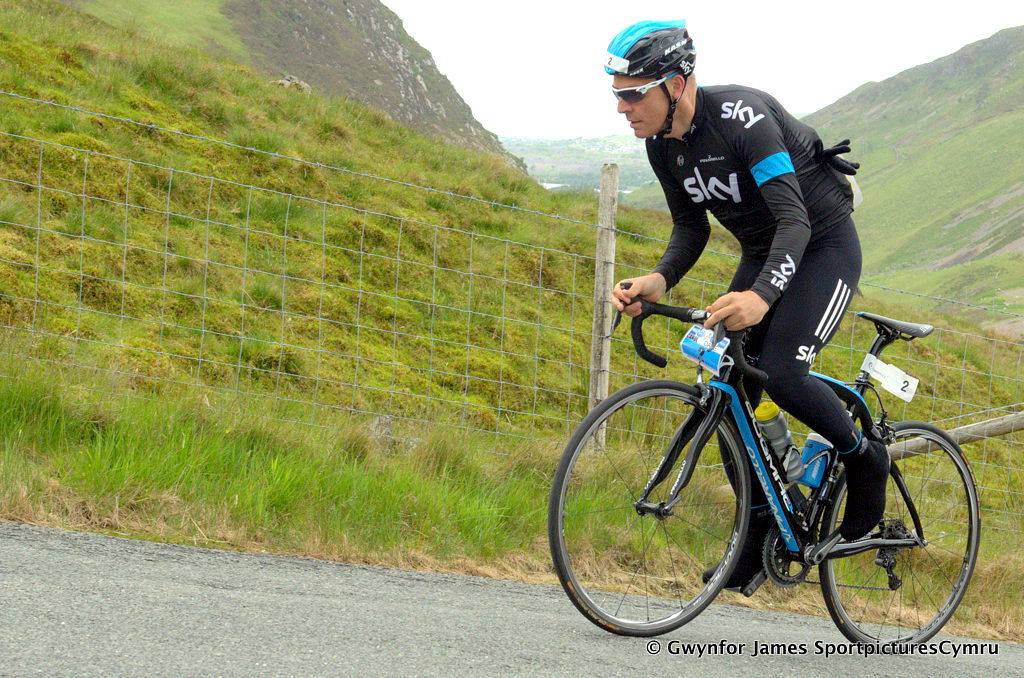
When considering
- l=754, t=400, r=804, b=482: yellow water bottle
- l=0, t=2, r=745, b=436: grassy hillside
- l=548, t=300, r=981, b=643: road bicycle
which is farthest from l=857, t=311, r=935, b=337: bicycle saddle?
l=0, t=2, r=745, b=436: grassy hillside

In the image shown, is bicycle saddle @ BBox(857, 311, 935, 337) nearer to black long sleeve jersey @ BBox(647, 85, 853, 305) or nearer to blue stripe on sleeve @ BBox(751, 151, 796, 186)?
black long sleeve jersey @ BBox(647, 85, 853, 305)

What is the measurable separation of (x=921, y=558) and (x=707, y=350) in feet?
6.20

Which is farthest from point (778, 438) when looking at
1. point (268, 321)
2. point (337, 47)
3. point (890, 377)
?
point (337, 47)

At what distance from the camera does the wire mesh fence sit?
19.9ft

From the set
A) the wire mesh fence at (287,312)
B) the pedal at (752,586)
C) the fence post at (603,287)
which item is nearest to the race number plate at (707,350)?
the pedal at (752,586)

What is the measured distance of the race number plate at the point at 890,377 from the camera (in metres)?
4.00

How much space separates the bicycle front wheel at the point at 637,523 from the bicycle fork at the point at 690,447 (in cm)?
2

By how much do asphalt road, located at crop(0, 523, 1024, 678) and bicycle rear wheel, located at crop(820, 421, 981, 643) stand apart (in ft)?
0.76


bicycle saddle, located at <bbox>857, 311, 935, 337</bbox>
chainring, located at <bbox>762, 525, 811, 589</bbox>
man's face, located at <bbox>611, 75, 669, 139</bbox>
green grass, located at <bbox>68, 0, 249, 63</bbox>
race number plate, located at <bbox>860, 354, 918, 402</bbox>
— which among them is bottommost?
chainring, located at <bbox>762, 525, 811, 589</bbox>

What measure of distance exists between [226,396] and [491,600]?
2.45m

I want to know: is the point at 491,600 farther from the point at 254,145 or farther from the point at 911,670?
the point at 254,145

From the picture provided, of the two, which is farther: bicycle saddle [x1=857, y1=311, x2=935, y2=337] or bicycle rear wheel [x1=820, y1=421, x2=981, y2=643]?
Result: bicycle rear wheel [x1=820, y1=421, x2=981, y2=643]

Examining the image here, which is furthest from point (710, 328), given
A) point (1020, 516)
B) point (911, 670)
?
point (1020, 516)

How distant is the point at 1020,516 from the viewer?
6.91 m
